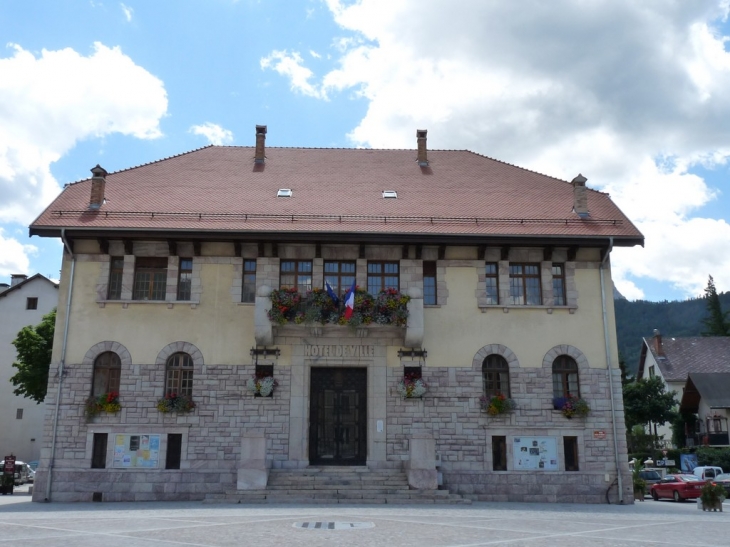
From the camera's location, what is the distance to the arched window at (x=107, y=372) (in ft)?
70.4

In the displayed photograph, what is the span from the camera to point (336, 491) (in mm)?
18875

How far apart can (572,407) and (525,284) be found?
418cm

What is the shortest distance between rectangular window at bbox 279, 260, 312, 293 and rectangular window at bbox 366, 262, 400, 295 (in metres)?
1.36

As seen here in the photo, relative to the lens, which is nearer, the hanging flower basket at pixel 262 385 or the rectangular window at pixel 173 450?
the rectangular window at pixel 173 450

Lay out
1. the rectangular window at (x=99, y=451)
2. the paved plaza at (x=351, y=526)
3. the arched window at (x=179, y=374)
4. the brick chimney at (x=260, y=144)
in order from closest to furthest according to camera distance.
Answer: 1. the paved plaza at (x=351, y=526)
2. the rectangular window at (x=99, y=451)
3. the arched window at (x=179, y=374)
4. the brick chimney at (x=260, y=144)

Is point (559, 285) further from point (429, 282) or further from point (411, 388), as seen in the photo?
point (411, 388)

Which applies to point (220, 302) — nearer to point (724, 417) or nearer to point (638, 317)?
point (724, 417)

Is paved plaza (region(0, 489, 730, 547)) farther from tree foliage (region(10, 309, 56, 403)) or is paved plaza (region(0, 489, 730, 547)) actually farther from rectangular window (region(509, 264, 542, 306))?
tree foliage (region(10, 309, 56, 403))

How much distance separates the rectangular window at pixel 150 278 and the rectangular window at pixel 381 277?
5996 millimetres

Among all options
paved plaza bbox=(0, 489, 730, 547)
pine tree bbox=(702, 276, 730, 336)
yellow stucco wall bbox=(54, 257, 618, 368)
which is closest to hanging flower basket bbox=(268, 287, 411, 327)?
yellow stucco wall bbox=(54, 257, 618, 368)

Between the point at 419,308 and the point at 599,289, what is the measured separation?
6.29m

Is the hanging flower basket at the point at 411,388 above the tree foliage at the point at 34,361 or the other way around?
the other way around

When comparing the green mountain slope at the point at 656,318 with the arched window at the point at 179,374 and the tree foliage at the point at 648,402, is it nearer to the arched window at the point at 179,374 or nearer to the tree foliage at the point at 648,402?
the tree foliage at the point at 648,402

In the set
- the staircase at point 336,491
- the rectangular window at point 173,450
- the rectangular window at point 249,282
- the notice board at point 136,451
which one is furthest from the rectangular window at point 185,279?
the staircase at point 336,491
